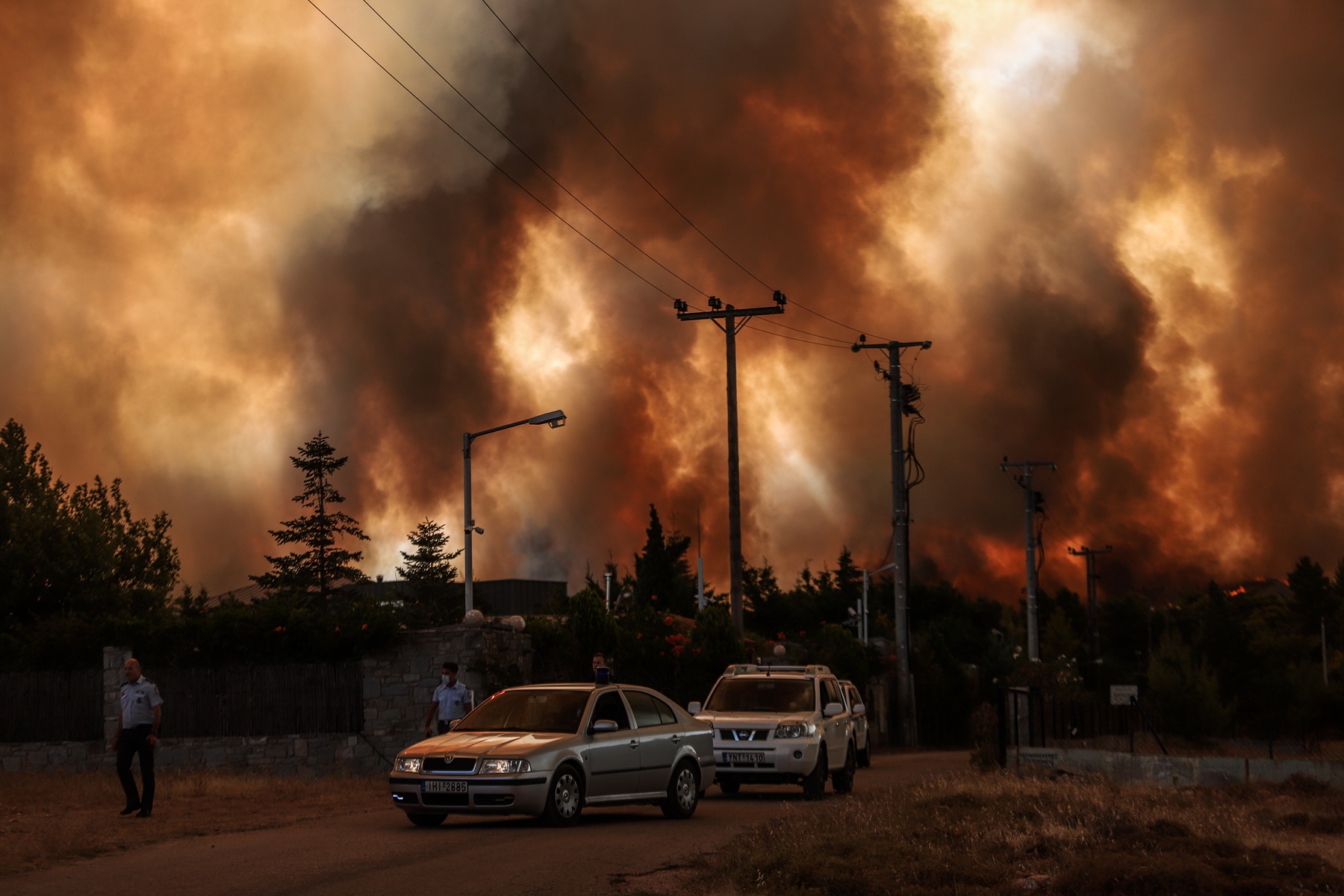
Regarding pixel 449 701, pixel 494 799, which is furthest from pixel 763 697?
pixel 494 799

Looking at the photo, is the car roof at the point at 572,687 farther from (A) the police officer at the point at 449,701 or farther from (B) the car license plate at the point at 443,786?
(A) the police officer at the point at 449,701

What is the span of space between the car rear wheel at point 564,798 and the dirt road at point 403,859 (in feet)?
0.53

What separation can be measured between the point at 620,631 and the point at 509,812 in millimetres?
17129

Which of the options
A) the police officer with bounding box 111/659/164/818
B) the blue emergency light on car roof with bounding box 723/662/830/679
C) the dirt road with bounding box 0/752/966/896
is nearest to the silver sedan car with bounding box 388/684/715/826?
the dirt road with bounding box 0/752/966/896

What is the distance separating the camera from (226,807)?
1892 centimetres

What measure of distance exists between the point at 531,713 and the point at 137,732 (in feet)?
15.7

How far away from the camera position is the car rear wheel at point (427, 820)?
15.5 m

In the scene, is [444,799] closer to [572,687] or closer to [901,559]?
[572,687]

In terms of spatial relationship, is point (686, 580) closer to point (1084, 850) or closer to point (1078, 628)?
point (1078, 628)

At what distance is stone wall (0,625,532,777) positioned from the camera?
27.1 m

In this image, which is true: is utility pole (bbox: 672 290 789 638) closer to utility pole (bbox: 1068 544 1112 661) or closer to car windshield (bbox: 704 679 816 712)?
car windshield (bbox: 704 679 816 712)

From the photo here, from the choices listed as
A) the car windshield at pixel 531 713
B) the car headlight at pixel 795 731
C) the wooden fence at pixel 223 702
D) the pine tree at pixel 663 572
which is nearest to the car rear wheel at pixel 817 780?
the car headlight at pixel 795 731

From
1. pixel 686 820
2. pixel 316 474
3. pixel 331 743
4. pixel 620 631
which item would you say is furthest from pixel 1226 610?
pixel 686 820

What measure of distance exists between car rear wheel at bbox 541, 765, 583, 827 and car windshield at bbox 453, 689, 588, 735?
1.79 feet
